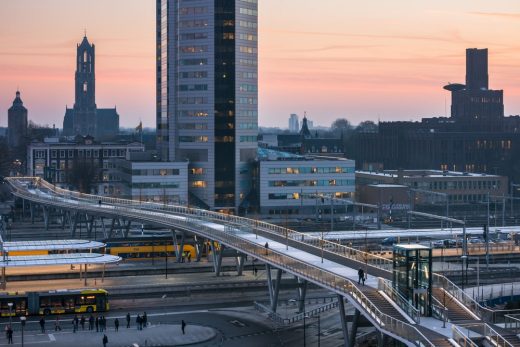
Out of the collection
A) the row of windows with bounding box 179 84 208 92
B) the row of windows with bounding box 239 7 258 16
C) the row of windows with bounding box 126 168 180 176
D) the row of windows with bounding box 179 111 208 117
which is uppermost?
the row of windows with bounding box 239 7 258 16

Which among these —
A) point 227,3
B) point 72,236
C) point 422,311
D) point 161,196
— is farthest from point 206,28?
point 422,311

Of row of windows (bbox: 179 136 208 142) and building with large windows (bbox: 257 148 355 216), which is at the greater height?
row of windows (bbox: 179 136 208 142)

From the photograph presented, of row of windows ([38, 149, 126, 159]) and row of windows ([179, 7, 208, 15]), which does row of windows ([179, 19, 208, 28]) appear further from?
row of windows ([38, 149, 126, 159])

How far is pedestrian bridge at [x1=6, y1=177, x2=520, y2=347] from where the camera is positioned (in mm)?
41375

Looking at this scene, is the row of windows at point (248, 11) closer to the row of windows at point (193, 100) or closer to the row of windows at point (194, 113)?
the row of windows at point (193, 100)

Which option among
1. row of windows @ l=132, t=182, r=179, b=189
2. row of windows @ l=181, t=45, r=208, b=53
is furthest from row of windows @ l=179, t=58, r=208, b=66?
row of windows @ l=132, t=182, r=179, b=189

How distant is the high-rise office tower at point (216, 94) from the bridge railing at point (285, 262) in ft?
98.7

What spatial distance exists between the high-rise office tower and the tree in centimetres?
2798

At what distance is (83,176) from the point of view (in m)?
166

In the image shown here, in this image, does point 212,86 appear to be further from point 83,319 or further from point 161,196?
point 83,319

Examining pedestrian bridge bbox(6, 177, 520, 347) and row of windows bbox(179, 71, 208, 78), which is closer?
pedestrian bridge bbox(6, 177, 520, 347)

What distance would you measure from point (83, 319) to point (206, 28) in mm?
80961

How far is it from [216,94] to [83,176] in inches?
1515

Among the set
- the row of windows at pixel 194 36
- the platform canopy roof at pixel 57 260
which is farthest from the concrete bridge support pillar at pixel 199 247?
the row of windows at pixel 194 36
